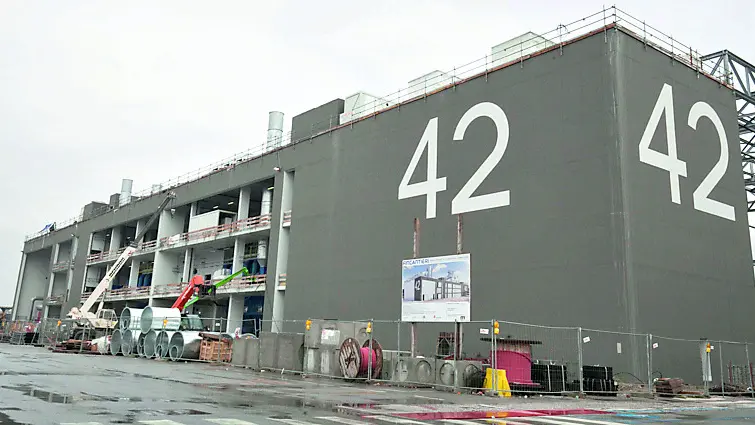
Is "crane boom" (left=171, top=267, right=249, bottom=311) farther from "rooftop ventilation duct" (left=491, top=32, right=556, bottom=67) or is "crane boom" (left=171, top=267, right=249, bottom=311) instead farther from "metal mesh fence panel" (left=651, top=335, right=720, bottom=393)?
"metal mesh fence panel" (left=651, top=335, right=720, bottom=393)

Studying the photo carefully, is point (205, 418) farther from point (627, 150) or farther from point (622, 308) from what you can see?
point (627, 150)

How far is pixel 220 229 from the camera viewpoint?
53344 mm

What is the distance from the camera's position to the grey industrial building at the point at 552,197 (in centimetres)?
2659

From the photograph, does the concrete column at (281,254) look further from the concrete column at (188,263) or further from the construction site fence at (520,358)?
the concrete column at (188,263)

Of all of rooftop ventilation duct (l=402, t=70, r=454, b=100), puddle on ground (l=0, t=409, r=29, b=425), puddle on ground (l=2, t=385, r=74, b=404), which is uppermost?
rooftop ventilation duct (l=402, t=70, r=454, b=100)

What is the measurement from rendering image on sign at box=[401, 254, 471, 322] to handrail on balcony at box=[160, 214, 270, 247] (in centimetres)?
2528

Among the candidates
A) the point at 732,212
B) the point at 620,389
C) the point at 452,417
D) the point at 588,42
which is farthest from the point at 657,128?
the point at 452,417

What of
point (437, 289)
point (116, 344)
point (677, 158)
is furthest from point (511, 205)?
point (116, 344)

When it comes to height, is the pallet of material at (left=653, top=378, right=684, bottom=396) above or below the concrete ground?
above

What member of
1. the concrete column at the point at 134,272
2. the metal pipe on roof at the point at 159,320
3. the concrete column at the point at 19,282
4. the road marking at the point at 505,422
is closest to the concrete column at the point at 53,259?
the concrete column at the point at 19,282

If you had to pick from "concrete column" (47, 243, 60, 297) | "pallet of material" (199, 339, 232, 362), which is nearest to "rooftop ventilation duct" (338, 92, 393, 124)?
"pallet of material" (199, 339, 232, 362)

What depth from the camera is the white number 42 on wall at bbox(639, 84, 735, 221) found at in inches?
1114

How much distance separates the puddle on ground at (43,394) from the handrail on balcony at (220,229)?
3250 centimetres

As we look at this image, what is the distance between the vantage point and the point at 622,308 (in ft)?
81.8
